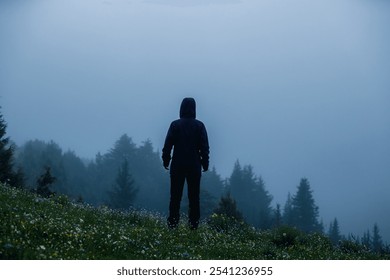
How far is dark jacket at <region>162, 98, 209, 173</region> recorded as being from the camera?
491 inches

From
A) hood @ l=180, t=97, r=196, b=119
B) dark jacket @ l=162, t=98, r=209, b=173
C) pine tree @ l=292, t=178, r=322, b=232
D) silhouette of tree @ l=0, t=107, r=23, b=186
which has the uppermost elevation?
pine tree @ l=292, t=178, r=322, b=232

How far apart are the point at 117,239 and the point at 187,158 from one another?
146 inches

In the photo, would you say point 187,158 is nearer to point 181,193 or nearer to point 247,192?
point 181,193

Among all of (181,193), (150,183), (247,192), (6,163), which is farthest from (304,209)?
(181,193)

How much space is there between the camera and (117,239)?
9281 millimetres

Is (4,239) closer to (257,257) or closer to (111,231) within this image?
(111,231)

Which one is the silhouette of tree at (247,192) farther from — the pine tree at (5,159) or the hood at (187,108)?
the hood at (187,108)

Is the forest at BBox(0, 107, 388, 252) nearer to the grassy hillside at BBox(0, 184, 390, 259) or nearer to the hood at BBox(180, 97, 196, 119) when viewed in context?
the grassy hillside at BBox(0, 184, 390, 259)

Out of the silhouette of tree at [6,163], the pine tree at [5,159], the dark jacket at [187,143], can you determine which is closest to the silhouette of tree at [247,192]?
the silhouette of tree at [6,163]

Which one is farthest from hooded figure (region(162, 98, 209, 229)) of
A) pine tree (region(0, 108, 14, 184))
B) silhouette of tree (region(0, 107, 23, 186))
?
pine tree (region(0, 108, 14, 184))
